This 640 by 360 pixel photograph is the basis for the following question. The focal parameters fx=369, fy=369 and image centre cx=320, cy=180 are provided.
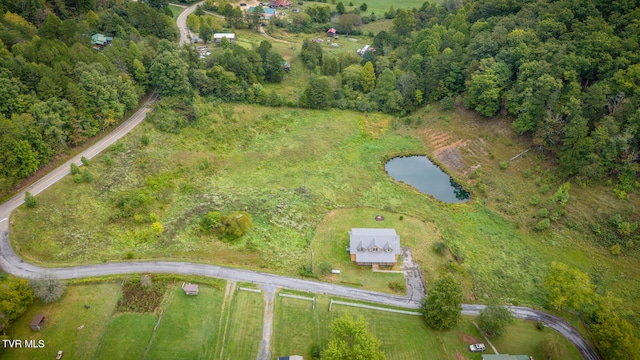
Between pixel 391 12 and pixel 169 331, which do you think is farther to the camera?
pixel 391 12

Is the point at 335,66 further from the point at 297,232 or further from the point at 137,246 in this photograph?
the point at 137,246

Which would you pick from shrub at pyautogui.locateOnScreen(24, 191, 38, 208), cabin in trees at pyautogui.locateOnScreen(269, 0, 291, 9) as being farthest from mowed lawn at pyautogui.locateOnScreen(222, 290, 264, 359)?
cabin in trees at pyautogui.locateOnScreen(269, 0, 291, 9)

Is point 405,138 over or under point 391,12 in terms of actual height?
under

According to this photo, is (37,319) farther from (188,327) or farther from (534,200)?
(534,200)

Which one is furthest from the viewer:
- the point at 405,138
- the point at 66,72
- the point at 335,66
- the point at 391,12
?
the point at 391,12

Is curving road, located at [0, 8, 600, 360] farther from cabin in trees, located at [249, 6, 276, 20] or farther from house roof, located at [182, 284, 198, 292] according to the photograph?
cabin in trees, located at [249, 6, 276, 20]

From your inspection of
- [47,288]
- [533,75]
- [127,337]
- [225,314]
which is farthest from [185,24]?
[127,337]

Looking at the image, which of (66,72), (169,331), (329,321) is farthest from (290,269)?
(66,72)

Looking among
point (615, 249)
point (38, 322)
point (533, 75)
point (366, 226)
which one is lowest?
point (38, 322)
